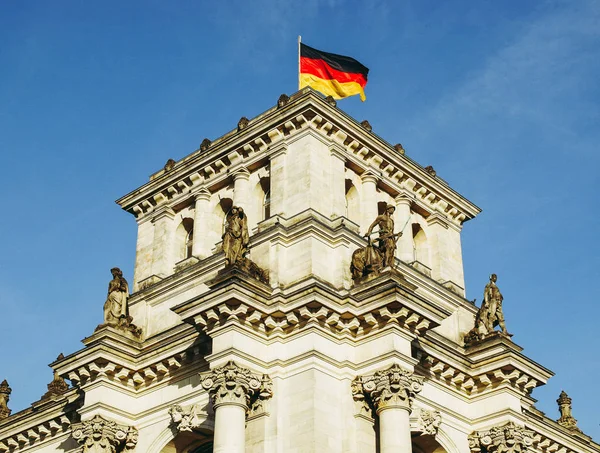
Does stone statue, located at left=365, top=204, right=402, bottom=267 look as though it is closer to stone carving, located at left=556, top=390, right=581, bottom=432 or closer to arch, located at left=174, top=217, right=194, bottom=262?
arch, located at left=174, top=217, right=194, bottom=262

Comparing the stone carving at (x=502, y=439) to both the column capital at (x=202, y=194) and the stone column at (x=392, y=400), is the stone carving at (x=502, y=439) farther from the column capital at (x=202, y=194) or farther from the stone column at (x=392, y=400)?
the column capital at (x=202, y=194)

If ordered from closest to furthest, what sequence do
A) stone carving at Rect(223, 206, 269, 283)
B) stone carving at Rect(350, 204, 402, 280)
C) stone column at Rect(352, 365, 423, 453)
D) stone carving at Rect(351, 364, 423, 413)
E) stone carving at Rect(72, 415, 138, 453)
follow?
stone column at Rect(352, 365, 423, 453)
stone carving at Rect(351, 364, 423, 413)
stone carving at Rect(223, 206, 269, 283)
stone carving at Rect(350, 204, 402, 280)
stone carving at Rect(72, 415, 138, 453)

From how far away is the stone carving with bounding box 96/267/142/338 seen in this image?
117 feet

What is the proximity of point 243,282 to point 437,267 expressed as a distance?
11.7 metres

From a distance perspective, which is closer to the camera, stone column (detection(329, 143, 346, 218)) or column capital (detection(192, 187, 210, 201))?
stone column (detection(329, 143, 346, 218))

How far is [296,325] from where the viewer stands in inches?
1224

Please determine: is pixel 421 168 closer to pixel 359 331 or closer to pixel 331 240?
pixel 331 240

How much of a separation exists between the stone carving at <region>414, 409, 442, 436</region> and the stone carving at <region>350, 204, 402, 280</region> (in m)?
5.02

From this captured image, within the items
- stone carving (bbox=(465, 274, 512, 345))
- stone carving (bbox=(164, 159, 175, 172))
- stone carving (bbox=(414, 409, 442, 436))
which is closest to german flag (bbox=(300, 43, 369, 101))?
stone carving (bbox=(164, 159, 175, 172))

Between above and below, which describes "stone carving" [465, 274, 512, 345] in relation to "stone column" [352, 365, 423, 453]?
above

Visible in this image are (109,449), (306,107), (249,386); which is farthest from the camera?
(306,107)

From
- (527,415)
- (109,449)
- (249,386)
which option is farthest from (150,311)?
(527,415)

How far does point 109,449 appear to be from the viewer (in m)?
Result: 33.1

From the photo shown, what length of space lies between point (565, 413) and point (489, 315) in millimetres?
10659
